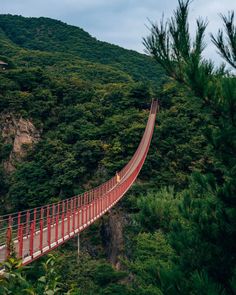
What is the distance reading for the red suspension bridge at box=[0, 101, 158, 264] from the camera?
5164mm

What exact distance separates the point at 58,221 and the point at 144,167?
1161 centimetres

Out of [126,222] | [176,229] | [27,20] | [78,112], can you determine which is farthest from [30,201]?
[27,20]

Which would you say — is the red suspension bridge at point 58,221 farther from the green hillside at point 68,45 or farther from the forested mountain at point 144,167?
the green hillside at point 68,45

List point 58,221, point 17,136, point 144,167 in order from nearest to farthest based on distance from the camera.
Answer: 1. point 58,221
2. point 144,167
3. point 17,136

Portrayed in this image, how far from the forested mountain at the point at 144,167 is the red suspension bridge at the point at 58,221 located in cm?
53

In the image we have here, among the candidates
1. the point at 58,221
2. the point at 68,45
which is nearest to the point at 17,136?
the point at 58,221

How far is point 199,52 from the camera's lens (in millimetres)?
2248

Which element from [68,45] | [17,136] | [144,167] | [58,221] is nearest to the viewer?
[58,221]

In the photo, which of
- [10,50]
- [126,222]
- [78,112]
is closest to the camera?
[126,222]

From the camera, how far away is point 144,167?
18531mm

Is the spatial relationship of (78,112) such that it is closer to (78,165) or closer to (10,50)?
(78,165)

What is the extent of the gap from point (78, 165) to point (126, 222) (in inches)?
157

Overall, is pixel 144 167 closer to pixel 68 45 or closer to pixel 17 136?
pixel 17 136

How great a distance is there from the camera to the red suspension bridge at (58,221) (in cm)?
516
